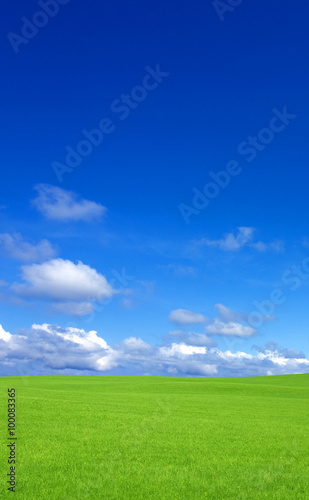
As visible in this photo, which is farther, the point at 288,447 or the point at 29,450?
the point at 288,447

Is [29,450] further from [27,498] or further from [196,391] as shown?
[196,391]

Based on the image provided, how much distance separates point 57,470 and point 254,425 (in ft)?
47.9

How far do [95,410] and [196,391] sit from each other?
28.8m

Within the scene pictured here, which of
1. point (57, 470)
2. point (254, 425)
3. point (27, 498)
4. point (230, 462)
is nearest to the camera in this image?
point (27, 498)

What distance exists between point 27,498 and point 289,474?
27.3ft

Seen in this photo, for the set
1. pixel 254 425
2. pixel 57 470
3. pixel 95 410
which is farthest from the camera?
pixel 95 410

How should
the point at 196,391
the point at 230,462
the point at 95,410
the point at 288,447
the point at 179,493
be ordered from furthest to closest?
the point at 196,391
the point at 95,410
the point at 288,447
the point at 230,462
the point at 179,493

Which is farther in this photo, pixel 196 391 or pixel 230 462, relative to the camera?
pixel 196 391

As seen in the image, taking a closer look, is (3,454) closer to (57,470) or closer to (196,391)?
(57,470)

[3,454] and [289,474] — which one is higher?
[3,454]

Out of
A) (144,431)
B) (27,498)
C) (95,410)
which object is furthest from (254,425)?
(27,498)

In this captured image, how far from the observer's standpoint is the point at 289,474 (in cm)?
1398

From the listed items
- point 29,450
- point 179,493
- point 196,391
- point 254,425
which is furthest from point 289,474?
point 196,391

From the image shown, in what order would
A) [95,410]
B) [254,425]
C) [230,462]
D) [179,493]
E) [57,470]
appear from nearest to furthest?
[179,493] < [57,470] < [230,462] < [254,425] < [95,410]
